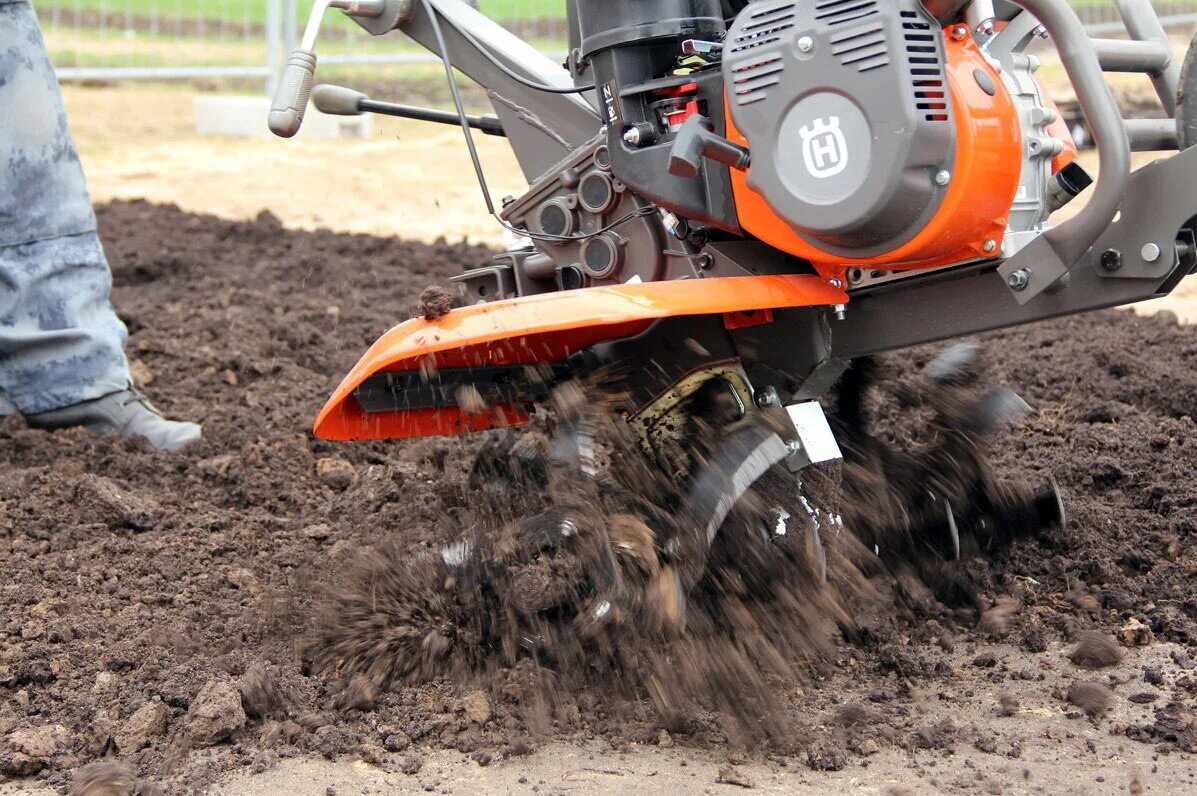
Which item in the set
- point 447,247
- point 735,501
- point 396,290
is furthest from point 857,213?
point 447,247

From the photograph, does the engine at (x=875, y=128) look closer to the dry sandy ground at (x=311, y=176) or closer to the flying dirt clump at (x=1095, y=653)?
the flying dirt clump at (x=1095, y=653)

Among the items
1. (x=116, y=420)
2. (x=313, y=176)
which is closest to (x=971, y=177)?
(x=116, y=420)

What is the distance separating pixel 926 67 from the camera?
205 centimetres

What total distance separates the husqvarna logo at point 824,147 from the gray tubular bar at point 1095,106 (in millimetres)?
350

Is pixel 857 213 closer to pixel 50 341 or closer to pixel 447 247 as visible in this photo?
Result: pixel 50 341

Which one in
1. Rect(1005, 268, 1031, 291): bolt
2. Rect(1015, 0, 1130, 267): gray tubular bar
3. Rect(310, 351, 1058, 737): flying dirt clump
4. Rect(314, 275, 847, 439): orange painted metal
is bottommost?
Rect(310, 351, 1058, 737): flying dirt clump

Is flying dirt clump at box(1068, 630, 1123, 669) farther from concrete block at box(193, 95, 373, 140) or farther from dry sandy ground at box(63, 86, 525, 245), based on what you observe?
concrete block at box(193, 95, 373, 140)

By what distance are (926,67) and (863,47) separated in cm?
10

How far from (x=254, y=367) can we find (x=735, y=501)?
7.87ft

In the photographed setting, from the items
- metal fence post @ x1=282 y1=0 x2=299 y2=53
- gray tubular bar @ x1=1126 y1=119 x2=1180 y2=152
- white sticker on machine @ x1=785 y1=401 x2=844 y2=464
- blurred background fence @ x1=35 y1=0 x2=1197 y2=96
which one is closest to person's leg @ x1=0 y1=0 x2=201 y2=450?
white sticker on machine @ x1=785 y1=401 x2=844 y2=464

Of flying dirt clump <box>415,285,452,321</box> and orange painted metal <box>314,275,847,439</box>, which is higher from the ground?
flying dirt clump <box>415,285,452,321</box>

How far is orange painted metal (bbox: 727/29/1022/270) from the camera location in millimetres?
2072

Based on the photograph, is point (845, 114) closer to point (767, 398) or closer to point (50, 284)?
point (767, 398)

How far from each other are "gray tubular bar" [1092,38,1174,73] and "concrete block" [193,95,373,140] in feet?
21.8
